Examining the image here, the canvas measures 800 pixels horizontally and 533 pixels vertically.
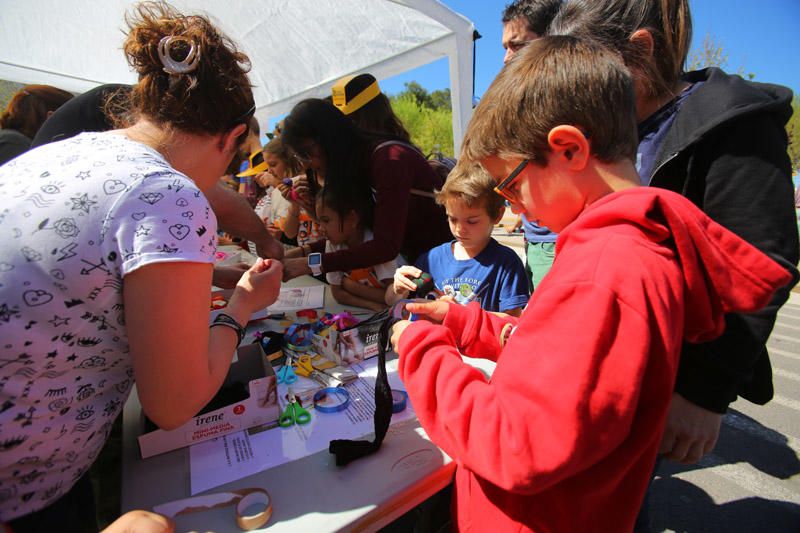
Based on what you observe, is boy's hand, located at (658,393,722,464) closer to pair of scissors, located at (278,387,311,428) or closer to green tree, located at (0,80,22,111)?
pair of scissors, located at (278,387,311,428)

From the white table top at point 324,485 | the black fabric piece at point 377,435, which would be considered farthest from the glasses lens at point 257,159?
the black fabric piece at point 377,435

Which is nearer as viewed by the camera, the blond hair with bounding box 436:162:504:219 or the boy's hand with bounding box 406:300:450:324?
the boy's hand with bounding box 406:300:450:324

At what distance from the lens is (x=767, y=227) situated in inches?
34.8

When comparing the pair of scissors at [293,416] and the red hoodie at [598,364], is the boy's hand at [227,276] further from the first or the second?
the red hoodie at [598,364]

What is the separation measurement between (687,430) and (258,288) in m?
1.16

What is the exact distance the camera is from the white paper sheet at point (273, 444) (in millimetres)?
920

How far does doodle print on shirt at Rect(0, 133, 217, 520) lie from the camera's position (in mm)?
709

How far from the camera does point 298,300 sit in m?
2.15

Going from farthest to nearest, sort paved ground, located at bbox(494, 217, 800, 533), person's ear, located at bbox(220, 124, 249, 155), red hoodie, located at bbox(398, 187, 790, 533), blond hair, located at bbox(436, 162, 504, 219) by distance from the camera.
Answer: paved ground, located at bbox(494, 217, 800, 533), blond hair, located at bbox(436, 162, 504, 219), person's ear, located at bbox(220, 124, 249, 155), red hoodie, located at bbox(398, 187, 790, 533)

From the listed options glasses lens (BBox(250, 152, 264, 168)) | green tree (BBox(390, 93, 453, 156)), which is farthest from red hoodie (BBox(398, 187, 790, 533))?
green tree (BBox(390, 93, 453, 156))

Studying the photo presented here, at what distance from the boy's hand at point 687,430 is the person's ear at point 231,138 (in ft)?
4.25

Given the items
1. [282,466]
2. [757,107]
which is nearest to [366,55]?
[757,107]

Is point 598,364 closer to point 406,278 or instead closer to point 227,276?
point 406,278

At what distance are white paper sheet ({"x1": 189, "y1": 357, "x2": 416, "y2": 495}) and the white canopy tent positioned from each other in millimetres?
2960
